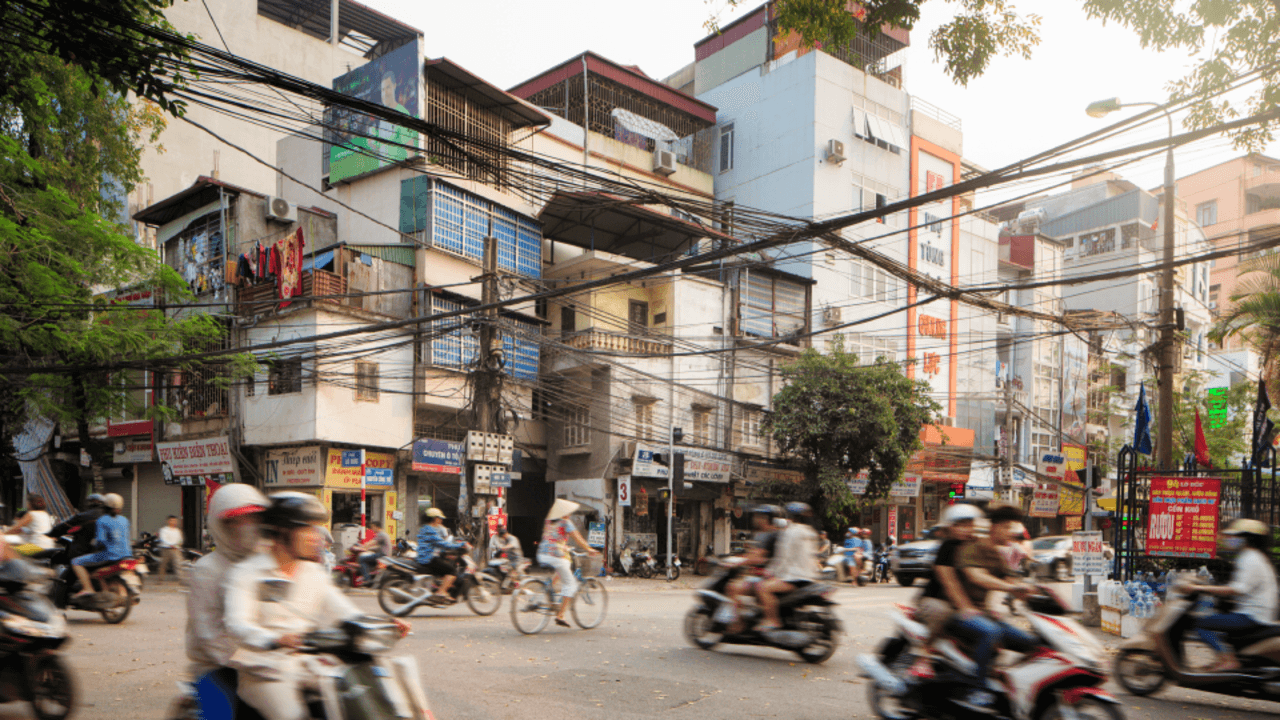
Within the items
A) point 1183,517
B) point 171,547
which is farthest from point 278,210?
point 1183,517

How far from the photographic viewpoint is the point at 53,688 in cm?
638

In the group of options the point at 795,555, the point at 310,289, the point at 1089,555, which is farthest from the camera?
the point at 310,289

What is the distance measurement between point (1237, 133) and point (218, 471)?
25.1m

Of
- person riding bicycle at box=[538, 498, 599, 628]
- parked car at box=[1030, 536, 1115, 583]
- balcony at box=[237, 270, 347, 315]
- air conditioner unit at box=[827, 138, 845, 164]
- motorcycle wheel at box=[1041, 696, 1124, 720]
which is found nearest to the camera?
motorcycle wheel at box=[1041, 696, 1124, 720]

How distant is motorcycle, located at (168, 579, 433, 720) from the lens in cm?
418

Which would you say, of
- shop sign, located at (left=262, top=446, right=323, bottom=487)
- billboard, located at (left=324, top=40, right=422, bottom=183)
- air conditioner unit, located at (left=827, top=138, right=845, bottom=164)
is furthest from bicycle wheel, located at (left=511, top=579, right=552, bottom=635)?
air conditioner unit, located at (left=827, top=138, right=845, bottom=164)

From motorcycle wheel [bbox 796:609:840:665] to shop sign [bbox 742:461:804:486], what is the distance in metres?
21.2

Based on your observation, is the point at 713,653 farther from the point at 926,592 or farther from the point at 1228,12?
the point at 1228,12

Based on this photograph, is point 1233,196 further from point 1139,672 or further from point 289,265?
point 1139,672

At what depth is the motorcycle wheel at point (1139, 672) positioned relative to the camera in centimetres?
797

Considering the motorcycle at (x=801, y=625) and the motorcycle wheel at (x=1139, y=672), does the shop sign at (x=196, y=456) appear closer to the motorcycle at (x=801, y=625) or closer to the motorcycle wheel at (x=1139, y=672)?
the motorcycle at (x=801, y=625)

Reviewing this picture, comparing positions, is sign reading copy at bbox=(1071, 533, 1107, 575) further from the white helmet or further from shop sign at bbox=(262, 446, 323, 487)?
shop sign at bbox=(262, 446, 323, 487)

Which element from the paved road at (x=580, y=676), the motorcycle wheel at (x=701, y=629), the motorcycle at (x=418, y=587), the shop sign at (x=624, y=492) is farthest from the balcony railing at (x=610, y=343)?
the motorcycle wheel at (x=701, y=629)

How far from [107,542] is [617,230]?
2143 cm
